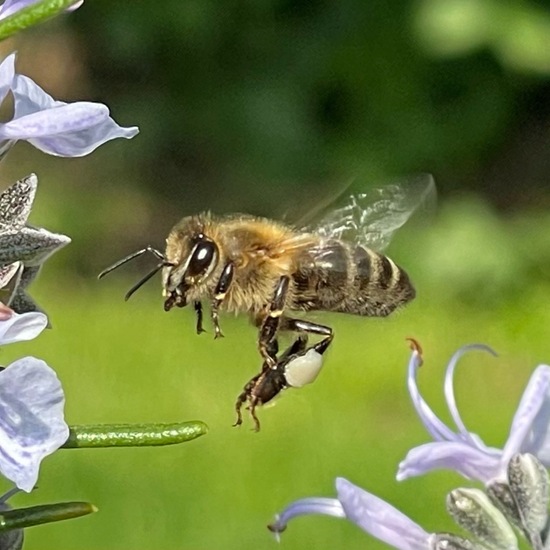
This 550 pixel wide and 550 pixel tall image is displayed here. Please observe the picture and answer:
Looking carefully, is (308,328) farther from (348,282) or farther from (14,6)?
(14,6)

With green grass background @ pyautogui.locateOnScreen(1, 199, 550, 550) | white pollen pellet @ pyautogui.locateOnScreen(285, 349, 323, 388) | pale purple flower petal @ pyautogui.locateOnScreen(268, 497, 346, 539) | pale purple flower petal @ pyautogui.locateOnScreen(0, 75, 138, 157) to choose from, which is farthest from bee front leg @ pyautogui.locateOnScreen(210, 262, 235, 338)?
green grass background @ pyautogui.locateOnScreen(1, 199, 550, 550)

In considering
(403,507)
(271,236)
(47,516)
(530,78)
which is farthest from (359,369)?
(47,516)

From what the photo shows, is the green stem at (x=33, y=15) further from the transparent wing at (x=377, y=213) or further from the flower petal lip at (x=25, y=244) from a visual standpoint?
the transparent wing at (x=377, y=213)

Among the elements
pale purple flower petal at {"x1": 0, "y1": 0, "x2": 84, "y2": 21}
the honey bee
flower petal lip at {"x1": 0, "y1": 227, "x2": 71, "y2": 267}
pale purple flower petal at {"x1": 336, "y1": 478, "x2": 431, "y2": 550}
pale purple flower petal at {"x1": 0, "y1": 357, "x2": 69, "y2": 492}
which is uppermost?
pale purple flower petal at {"x1": 0, "y1": 0, "x2": 84, "y2": 21}

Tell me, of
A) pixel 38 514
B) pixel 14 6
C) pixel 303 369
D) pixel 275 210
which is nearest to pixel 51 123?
pixel 14 6

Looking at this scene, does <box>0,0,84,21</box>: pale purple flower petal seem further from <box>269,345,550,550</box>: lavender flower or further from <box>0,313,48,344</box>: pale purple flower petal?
<box>269,345,550,550</box>: lavender flower

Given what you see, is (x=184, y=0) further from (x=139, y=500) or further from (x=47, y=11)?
(x=47, y=11)

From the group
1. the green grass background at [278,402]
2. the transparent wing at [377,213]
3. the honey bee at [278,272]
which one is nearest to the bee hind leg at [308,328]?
the honey bee at [278,272]
